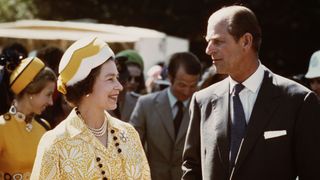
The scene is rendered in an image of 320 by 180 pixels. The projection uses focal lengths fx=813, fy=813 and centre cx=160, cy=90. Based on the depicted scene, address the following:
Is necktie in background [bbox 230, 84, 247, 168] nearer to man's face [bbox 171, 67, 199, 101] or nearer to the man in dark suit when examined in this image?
the man in dark suit

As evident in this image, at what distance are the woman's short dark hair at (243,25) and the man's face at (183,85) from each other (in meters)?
2.88

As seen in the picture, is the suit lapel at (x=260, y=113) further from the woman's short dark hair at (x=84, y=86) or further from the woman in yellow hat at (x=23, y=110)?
the woman in yellow hat at (x=23, y=110)

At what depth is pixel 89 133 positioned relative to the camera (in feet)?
17.5

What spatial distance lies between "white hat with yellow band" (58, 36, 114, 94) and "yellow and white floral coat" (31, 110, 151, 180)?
249 mm

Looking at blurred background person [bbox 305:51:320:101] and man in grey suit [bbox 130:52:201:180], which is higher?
blurred background person [bbox 305:51:320:101]

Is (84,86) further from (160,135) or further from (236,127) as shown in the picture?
(160,135)

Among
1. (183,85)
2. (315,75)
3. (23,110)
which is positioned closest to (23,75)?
(23,110)

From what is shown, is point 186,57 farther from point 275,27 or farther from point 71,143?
point 275,27

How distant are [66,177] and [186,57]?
3816 mm

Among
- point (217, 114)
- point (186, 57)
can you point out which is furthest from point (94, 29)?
point (217, 114)

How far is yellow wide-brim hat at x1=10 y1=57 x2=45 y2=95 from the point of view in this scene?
23.4 ft

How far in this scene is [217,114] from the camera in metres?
5.77

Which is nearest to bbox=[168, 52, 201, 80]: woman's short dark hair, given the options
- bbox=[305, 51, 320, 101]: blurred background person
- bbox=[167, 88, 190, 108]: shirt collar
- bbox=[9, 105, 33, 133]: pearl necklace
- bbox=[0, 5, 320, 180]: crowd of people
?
bbox=[167, 88, 190, 108]: shirt collar

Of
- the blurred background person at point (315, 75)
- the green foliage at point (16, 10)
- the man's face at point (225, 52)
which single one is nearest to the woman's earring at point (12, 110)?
the man's face at point (225, 52)
